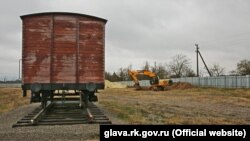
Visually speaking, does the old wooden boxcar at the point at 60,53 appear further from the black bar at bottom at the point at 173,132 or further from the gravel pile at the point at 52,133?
the black bar at bottom at the point at 173,132

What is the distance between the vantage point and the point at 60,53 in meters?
15.9

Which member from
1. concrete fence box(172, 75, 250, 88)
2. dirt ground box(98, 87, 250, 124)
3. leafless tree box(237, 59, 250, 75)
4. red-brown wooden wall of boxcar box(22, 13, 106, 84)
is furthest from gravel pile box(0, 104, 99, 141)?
leafless tree box(237, 59, 250, 75)

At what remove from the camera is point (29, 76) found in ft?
51.9

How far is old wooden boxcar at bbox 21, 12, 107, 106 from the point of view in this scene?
15.8 m

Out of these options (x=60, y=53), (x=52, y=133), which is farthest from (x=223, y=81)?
(x=52, y=133)

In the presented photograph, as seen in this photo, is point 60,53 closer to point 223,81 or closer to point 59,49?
point 59,49

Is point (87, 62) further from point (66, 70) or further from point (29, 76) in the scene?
point (29, 76)

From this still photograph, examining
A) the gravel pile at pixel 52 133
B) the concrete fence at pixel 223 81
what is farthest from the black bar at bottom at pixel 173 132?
the concrete fence at pixel 223 81

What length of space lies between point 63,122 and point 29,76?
3.67 meters

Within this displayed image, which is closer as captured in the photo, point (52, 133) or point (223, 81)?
point (52, 133)

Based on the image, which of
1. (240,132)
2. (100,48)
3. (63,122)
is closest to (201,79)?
(100,48)

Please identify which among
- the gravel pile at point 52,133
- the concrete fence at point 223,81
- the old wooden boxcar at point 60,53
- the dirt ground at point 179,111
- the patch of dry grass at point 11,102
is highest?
the old wooden boxcar at point 60,53

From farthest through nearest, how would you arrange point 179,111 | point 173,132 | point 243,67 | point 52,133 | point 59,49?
point 243,67 < point 179,111 < point 59,49 < point 52,133 < point 173,132

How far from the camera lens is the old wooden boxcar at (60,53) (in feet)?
51.9
